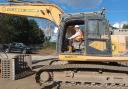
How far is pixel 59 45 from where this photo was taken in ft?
44.7

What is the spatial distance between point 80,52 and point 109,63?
4.74ft

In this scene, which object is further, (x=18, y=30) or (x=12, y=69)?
(x=18, y=30)

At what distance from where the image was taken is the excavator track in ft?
43.4

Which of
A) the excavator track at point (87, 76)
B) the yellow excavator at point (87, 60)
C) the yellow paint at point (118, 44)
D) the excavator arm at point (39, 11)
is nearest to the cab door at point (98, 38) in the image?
the yellow excavator at point (87, 60)

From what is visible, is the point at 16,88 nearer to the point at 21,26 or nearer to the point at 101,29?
the point at 101,29

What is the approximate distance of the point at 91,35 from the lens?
13367 millimetres

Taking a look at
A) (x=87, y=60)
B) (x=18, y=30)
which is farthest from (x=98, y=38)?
(x=18, y=30)

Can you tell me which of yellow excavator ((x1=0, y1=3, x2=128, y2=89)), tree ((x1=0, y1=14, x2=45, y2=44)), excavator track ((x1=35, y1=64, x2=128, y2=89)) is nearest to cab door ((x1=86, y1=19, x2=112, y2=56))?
yellow excavator ((x1=0, y1=3, x2=128, y2=89))

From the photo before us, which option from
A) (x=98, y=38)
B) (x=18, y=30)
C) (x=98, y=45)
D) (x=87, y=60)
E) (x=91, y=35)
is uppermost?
(x=18, y=30)

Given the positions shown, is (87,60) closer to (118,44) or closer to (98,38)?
(98,38)

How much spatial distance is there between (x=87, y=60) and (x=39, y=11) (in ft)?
11.3

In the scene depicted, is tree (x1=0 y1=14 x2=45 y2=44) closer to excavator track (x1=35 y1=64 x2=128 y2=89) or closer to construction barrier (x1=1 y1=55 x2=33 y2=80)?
construction barrier (x1=1 y1=55 x2=33 y2=80)

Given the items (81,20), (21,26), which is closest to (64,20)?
(81,20)

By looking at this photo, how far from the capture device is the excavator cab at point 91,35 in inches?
520
